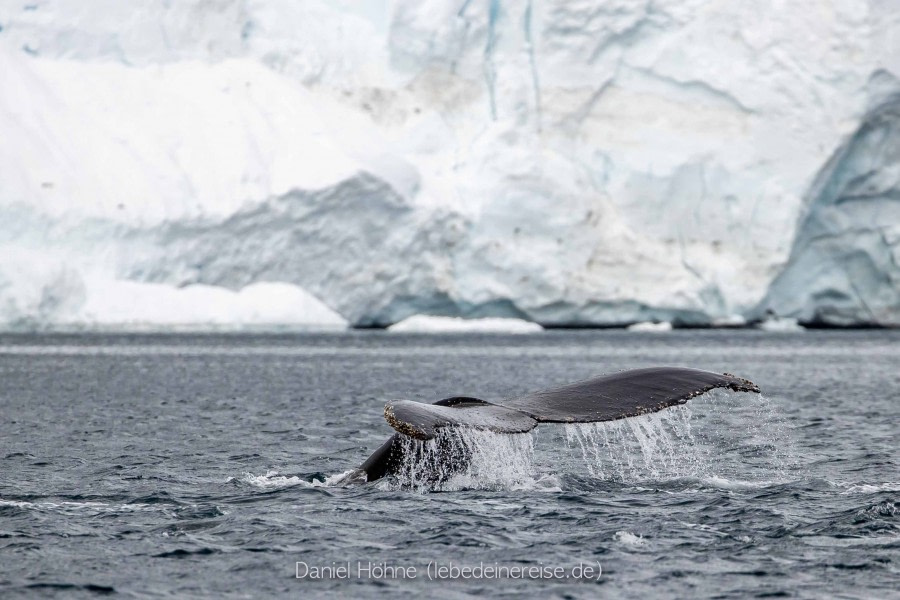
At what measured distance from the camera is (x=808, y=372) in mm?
30344

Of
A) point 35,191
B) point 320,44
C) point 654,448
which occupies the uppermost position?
point 320,44

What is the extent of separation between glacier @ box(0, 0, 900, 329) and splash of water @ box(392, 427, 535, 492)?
111 ft

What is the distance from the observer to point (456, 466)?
30.0 ft

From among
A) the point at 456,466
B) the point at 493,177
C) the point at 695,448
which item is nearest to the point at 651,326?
the point at 493,177

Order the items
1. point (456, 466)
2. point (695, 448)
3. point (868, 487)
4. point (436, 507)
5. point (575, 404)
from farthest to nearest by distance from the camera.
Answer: point (695, 448) < point (868, 487) < point (456, 466) < point (436, 507) < point (575, 404)

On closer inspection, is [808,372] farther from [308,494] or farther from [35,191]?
[35,191]

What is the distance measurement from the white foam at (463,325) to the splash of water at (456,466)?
35.8m

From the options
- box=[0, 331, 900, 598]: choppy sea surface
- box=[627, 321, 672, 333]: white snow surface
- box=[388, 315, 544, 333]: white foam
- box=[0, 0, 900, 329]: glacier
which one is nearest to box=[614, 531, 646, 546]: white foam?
box=[0, 331, 900, 598]: choppy sea surface

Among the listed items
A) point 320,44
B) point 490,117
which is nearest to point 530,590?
point 490,117

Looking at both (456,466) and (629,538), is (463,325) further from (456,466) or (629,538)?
(629,538)

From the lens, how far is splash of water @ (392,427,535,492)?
8500mm

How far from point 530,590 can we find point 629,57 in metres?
42.9

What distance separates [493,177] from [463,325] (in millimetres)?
5856

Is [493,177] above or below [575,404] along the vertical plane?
above
